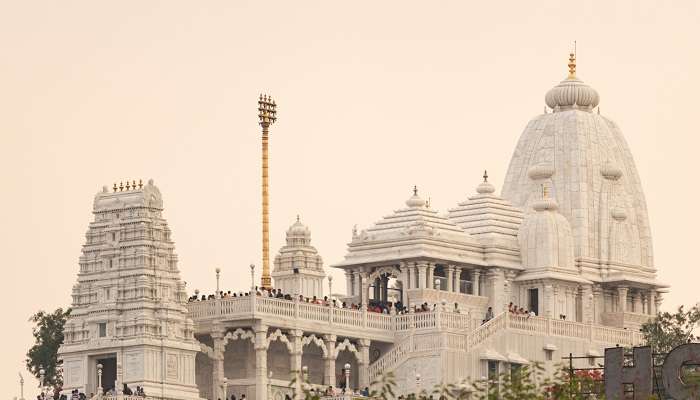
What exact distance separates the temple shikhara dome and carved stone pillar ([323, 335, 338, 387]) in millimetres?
40

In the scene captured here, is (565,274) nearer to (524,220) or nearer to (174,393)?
(524,220)

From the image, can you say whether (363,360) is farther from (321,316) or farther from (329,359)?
(321,316)

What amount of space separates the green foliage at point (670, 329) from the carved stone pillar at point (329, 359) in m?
13.8

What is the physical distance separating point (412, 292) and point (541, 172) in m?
13.4

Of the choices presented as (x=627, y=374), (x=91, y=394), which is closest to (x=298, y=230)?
(x=91, y=394)

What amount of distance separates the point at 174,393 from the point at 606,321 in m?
28.1

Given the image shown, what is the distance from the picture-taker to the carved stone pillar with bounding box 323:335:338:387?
123 metres

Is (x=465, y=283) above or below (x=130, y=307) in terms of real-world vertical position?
above

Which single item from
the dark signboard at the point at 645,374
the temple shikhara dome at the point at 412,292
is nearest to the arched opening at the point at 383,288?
the temple shikhara dome at the point at 412,292

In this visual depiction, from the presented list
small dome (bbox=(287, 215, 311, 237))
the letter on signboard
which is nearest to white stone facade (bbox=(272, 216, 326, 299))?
small dome (bbox=(287, 215, 311, 237))

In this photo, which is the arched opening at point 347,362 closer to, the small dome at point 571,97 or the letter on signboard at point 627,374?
the small dome at point 571,97

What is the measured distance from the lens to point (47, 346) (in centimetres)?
13900

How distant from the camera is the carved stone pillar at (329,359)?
12338 cm

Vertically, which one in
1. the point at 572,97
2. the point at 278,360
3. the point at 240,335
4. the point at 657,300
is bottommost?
the point at 278,360
